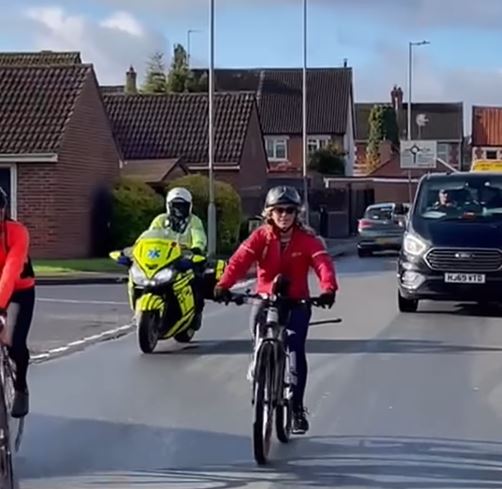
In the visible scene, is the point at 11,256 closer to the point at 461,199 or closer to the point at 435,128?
the point at 461,199

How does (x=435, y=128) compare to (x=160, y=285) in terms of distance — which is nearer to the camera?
(x=160, y=285)

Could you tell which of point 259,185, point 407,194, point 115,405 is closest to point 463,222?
point 115,405

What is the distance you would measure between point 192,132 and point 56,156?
17321mm

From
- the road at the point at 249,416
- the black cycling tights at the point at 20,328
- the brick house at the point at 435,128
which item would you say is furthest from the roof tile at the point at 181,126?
the brick house at the point at 435,128

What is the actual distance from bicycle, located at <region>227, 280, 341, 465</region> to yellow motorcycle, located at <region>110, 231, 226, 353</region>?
517cm

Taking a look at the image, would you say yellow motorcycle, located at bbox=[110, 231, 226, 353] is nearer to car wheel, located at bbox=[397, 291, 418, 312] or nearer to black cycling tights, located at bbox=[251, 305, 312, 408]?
black cycling tights, located at bbox=[251, 305, 312, 408]

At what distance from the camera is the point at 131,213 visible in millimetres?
37250

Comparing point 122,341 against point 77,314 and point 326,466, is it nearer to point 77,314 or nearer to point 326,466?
point 77,314

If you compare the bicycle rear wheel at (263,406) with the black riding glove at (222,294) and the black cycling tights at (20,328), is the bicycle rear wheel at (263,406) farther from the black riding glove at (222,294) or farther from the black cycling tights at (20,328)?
the black cycling tights at (20,328)

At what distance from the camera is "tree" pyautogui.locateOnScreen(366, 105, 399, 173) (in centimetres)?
10075

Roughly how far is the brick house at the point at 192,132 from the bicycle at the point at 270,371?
40122 millimetres

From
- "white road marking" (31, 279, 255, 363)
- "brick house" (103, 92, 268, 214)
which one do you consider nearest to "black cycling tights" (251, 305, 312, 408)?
"white road marking" (31, 279, 255, 363)

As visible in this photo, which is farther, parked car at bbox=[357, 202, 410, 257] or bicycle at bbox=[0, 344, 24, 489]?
parked car at bbox=[357, 202, 410, 257]

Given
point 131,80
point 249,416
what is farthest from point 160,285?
point 131,80
